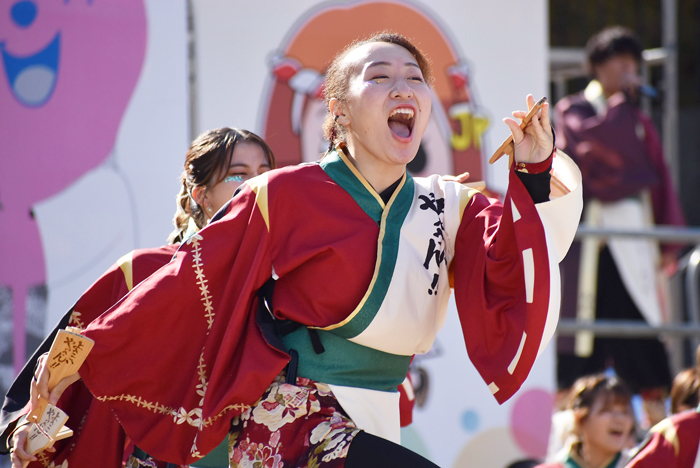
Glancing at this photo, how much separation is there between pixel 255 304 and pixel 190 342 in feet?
0.53

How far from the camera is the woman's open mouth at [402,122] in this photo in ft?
6.56

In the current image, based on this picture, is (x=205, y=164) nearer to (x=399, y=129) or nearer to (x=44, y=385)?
(x=399, y=129)

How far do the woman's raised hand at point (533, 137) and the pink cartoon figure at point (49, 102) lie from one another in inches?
70.7

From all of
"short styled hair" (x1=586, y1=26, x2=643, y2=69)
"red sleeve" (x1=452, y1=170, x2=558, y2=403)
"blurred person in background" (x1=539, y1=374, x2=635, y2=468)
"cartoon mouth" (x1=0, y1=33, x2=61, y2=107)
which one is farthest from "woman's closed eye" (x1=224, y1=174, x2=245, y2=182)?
"short styled hair" (x1=586, y1=26, x2=643, y2=69)

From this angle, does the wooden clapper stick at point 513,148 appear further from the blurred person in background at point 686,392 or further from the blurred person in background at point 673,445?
the blurred person in background at point 686,392

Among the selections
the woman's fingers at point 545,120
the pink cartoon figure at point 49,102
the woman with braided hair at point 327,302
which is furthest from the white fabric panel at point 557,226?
the pink cartoon figure at point 49,102

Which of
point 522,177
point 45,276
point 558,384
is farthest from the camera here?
point 558,384

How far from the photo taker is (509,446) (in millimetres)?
3650

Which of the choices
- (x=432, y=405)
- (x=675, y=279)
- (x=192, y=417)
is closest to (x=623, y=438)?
(x=432, y=405)

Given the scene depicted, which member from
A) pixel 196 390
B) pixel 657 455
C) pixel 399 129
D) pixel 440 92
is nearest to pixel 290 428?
pixel 196 390

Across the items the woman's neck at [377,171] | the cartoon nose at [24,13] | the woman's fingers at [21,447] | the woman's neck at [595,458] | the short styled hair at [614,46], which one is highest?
the cartoon nose at [24,13]

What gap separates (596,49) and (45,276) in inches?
111

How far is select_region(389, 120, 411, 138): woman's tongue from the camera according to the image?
2014 mm

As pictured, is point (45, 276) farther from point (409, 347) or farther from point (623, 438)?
point (623, 438)
